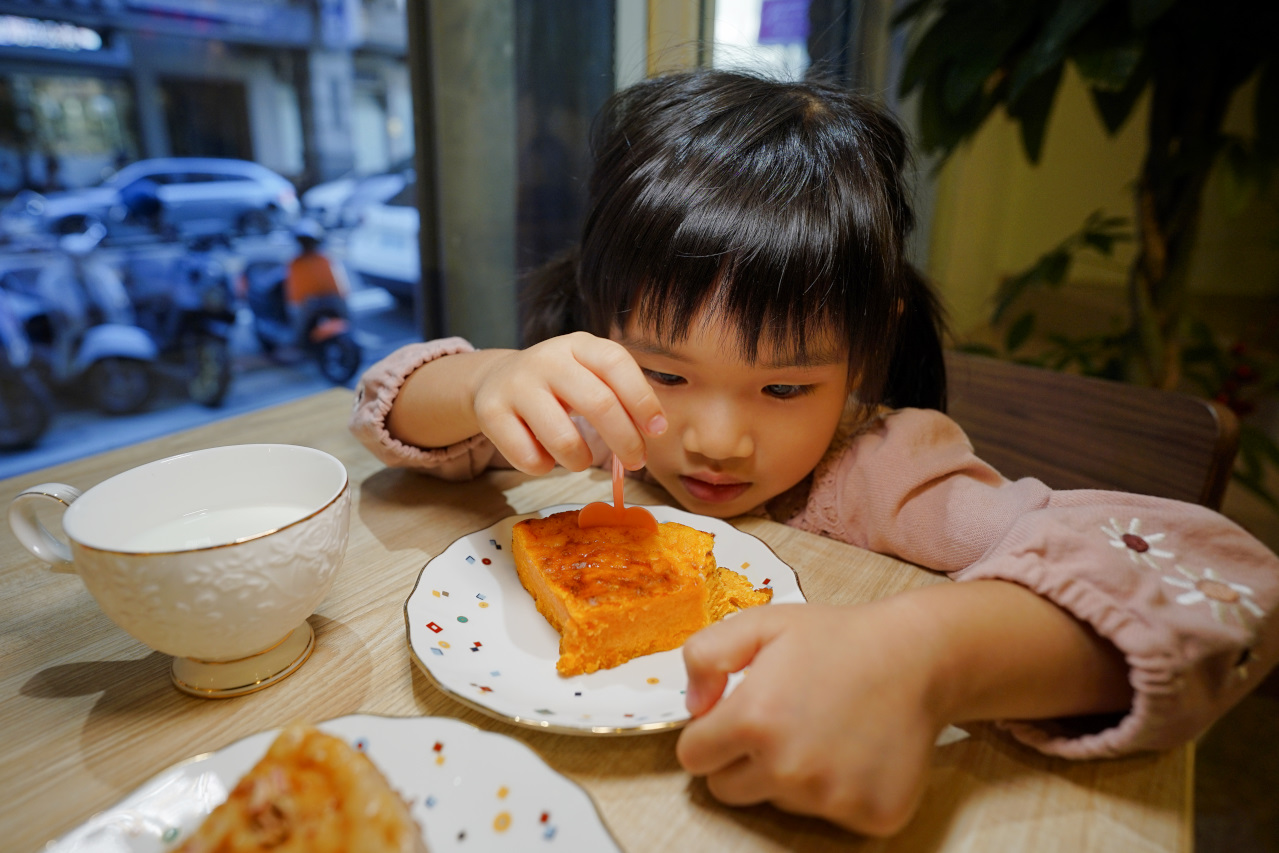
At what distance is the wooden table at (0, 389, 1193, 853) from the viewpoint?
424 millimetres

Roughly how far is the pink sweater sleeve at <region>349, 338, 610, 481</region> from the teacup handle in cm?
37

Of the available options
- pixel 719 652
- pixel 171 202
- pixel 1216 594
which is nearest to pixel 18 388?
pixel 171 202

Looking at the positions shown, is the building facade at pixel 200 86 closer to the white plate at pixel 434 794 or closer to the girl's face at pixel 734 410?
the girl's face at pixel 734 410

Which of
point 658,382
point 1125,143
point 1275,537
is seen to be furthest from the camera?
point 1125,143

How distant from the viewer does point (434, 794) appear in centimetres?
39

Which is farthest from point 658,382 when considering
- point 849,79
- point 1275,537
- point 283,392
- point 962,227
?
point 962,227

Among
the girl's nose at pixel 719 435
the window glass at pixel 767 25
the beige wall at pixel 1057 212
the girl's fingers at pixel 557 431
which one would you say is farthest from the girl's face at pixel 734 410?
the beige wall at pixel 1057 212

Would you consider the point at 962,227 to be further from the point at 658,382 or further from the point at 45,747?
the point at 45,747

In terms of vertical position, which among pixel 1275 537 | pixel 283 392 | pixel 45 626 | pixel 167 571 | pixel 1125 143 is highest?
pixel 1125 143

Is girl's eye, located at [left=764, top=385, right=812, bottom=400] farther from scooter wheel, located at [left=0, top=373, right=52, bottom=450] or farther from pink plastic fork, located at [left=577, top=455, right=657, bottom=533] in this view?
scooter wheel, located at [left=0, top=373, right=52, bottom=450]

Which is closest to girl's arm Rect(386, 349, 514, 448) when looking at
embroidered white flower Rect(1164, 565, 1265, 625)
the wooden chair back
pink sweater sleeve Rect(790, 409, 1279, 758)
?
pink sweater sleeve Rect(790, 409, 1279, 758)

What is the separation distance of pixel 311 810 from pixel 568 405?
368mm

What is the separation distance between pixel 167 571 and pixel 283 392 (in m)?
1.73

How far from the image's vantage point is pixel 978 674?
473mm
